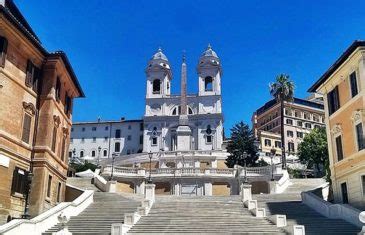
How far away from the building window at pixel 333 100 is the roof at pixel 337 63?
120 centimetres

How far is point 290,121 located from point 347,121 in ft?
311

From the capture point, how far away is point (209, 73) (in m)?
101

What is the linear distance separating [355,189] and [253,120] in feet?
370

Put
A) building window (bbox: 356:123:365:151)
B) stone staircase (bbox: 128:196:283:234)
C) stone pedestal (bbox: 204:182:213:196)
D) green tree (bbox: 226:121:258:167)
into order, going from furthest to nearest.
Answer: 1. green tree (bbox: 226:121:258:167)
2. stone pedestal (bbox: 204:182:213:196)
3. building window (bbox: 356:123:365:151)
4. stone staircase (bbox: 128:196:283:234)

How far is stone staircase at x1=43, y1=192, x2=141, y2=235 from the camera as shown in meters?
25.8

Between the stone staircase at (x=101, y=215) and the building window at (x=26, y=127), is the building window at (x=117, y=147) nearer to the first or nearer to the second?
the stone staircase at (x=101, y=215)

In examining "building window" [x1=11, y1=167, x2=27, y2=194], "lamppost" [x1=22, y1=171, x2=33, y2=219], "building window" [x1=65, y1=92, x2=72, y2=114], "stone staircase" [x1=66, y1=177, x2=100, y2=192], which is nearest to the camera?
"lamppost" [x1=22, y1=171, x2=33, y2=219]

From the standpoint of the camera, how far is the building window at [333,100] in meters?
32.3

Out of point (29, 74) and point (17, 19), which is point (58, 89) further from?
point (17, 19)

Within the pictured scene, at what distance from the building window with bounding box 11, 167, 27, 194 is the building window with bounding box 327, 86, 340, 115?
22637 mm

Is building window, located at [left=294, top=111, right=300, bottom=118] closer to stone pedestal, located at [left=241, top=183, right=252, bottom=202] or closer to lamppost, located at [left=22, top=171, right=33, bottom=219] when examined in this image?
stone pedestal, located at [left=241, top=183, right=252, bottom=202]

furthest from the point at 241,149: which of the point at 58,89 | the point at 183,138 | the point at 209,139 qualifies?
the point at 58,89

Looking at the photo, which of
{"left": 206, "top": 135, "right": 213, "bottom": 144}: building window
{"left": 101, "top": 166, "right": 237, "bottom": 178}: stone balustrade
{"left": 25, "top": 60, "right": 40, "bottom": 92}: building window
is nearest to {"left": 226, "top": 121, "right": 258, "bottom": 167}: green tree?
{"left": 101, "top": 166, "right": 237, "bottom": 178}: stone balustrade

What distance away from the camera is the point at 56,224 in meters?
26.9
